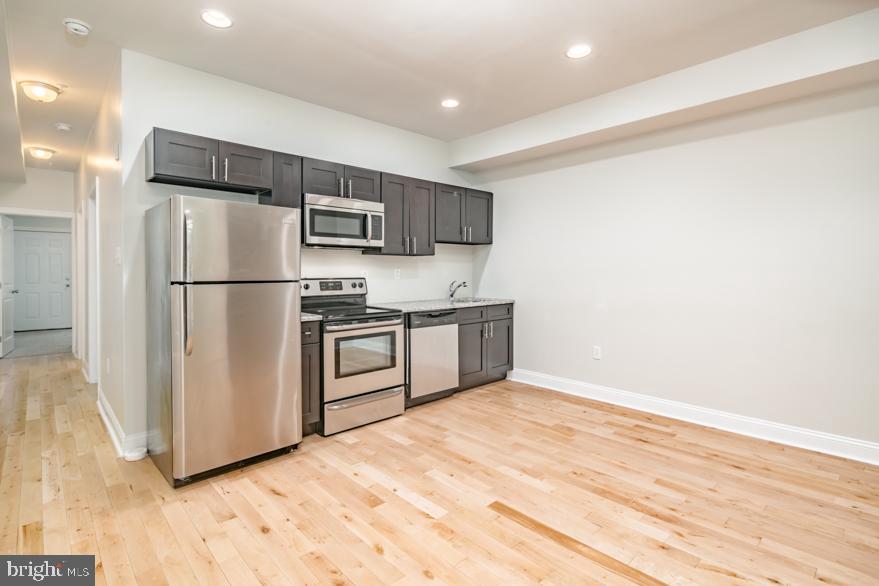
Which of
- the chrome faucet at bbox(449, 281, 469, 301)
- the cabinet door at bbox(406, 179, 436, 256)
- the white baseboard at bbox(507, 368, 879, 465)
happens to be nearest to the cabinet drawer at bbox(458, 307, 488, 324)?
the chrome faucet at bbox(449, 281, 469, 301)

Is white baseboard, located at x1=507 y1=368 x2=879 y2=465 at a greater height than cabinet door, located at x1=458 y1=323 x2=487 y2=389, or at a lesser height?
lesser

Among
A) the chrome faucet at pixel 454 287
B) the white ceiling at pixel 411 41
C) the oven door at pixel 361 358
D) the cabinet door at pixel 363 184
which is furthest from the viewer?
the chrome faucet at pixel 454 287

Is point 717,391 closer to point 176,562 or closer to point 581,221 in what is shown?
point 581,221

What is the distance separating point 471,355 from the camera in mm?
4539

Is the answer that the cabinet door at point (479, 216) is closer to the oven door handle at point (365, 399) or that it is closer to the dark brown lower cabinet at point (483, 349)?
the dark brown lower cabinet at point (483, 349)

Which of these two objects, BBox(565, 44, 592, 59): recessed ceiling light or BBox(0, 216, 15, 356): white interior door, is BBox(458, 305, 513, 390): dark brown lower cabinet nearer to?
BBox(565, 44, 592, 59): recessed ceiling light

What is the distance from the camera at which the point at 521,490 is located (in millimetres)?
2512

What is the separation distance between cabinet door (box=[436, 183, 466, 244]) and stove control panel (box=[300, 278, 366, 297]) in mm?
1001

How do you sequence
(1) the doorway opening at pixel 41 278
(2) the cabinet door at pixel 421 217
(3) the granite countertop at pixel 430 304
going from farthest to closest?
(1) the doorway opening at pixel 41 278, (2) the cabinet door at pixel 421 217, (3) the granite countertop at pixel 430 304

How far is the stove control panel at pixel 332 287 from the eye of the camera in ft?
12.5

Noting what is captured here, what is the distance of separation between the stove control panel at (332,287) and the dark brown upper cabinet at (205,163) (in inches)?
35.4

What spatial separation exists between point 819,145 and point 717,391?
6.35ft

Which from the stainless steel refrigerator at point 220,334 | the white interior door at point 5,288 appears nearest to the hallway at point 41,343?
the white interior door at point 5,288

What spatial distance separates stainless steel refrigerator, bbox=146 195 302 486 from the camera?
253 cm
